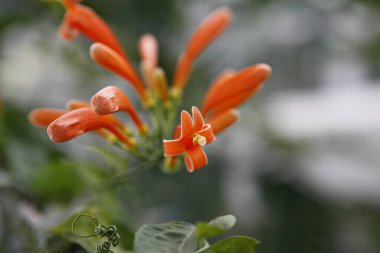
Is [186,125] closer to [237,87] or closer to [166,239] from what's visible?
[166,239]

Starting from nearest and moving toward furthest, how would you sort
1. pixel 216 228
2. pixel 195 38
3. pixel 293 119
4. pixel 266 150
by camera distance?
1. pixel 216 228
2. pixel 195 38
3. pixel 266 150
4. pixel 293 119

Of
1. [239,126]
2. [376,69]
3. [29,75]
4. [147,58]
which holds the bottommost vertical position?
[29,75]

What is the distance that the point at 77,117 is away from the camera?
40.3 inches

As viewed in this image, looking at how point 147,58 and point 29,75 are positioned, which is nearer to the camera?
point 147,58

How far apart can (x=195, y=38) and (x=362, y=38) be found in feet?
3.77

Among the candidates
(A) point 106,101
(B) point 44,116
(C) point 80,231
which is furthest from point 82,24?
(C) point 80,231

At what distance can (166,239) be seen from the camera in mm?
812

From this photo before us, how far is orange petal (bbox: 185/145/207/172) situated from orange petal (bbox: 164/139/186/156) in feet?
0.05

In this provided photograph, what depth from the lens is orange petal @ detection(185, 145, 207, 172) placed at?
90 centimetres

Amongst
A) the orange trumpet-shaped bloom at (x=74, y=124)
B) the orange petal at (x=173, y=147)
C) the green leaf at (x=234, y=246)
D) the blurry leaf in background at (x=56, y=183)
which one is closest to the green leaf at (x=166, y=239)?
the green leaf at (x=234, y=246)

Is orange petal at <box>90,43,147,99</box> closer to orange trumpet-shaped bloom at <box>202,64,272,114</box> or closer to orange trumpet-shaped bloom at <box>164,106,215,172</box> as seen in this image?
orange trumpet-shaped bloom at <box>202,64,272,114</box>

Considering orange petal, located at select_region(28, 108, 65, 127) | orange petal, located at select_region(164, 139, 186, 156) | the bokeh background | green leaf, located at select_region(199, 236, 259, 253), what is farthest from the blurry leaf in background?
green leaf, located at select_region(199, 236, 259, 253)

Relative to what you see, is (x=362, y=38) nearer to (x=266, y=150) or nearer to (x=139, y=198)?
(x=266, y=150)

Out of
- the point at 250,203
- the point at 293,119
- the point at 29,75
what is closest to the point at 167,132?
→ the point at 250,203
